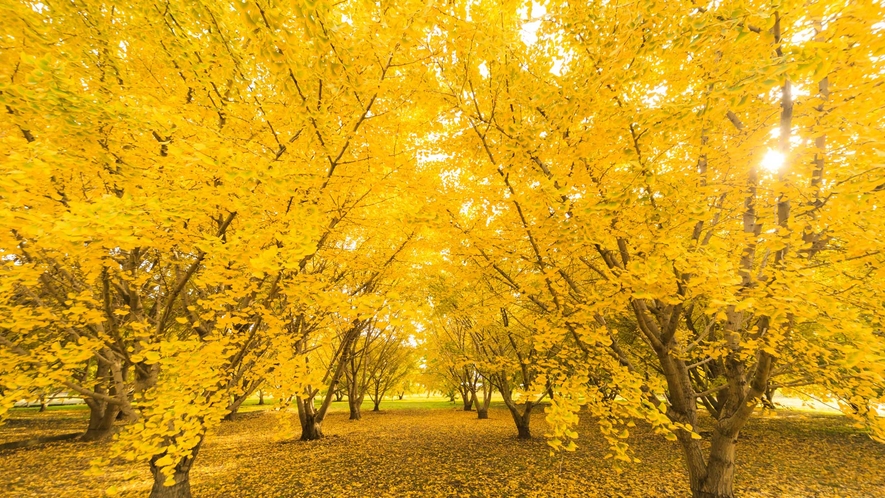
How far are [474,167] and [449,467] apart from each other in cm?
877

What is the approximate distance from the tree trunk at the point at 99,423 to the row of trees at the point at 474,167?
454 inches

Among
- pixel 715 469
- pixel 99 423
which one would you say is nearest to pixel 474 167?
pixel 715 469

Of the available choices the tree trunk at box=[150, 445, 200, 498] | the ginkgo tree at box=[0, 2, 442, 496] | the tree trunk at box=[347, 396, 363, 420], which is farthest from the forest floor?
the tree trunk at box=[347, 396, 363, 420]

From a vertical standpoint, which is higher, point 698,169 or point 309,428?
point 698,169

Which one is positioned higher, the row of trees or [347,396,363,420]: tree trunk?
the row of trees

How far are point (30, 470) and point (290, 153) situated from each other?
13041 millimetres

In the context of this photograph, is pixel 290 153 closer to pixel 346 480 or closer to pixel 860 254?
pixel 860 254

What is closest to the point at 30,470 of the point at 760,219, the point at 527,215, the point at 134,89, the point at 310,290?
the point at 134,89

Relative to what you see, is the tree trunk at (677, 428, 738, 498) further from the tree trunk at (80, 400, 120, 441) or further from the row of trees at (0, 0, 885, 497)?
the tree trunk at (80, 400, 120, 441)

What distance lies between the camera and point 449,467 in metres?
9.63

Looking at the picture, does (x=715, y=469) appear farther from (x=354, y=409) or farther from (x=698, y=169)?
(x=354, y=409)

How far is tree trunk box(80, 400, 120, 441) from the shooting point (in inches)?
514

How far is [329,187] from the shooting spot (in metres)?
4.69

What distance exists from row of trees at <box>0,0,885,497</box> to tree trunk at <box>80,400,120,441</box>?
1154cm
